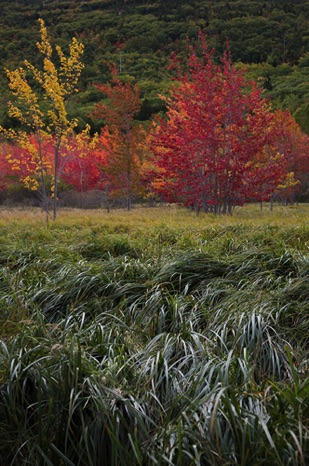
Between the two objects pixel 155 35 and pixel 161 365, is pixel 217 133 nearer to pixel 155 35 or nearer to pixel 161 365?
pixel 161 365

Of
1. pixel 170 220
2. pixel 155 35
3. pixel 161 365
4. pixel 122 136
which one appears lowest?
pixel 161 365

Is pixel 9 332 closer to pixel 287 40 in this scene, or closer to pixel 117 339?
pixel 117 339

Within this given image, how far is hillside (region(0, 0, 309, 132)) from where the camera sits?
2032 inches

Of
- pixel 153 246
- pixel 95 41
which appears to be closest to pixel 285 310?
pixel 153 246

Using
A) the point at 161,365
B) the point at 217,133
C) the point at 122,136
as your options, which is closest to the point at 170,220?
the point at 217,133

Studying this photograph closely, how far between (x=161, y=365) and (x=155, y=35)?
84.7m

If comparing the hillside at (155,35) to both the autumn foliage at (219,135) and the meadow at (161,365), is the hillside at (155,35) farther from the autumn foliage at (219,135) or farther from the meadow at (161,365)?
the meadow at (161,365)

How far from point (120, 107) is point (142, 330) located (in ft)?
56.8

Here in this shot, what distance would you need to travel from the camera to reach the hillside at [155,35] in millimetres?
51625

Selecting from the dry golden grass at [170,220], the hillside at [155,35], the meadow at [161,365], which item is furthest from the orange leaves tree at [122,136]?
the hillside at [155,35]

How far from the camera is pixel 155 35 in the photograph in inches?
3132

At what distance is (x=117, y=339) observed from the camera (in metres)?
3.06

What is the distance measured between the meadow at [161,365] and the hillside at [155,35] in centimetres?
3589

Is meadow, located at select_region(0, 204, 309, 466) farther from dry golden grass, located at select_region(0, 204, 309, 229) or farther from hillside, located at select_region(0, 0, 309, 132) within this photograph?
hillside, located at select_region(0, 0, 309, 132)
